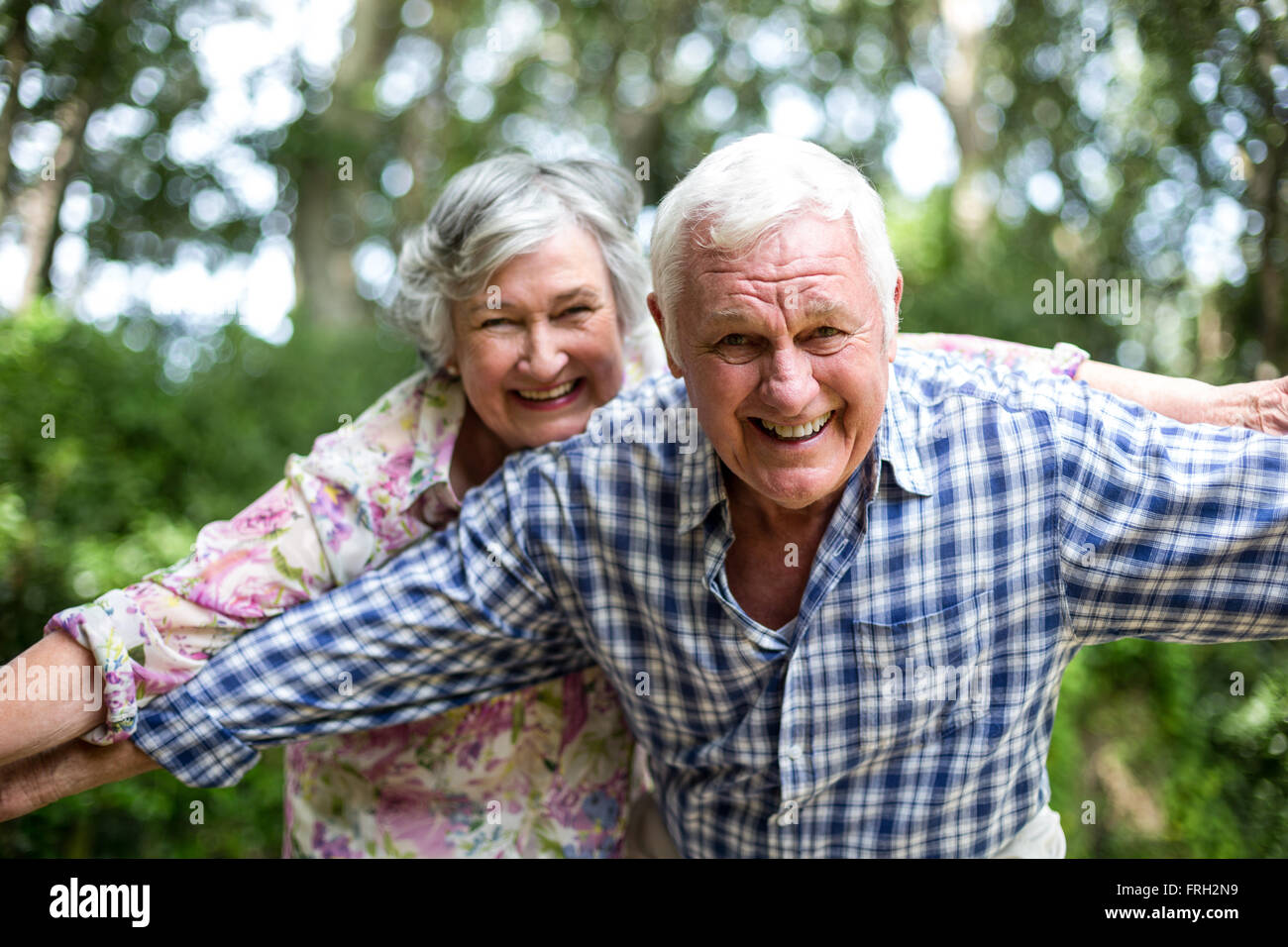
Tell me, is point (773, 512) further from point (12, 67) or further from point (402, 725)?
point (12, 67)

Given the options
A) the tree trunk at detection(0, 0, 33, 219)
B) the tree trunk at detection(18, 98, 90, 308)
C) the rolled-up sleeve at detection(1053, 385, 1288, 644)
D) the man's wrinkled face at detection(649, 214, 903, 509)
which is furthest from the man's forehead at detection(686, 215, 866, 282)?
the tree trunk at detection(18, 98, 90, 308)

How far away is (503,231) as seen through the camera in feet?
7.26

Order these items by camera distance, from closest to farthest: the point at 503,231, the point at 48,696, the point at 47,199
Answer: the point at 48,696
the point at 503,231
the point at 47,199

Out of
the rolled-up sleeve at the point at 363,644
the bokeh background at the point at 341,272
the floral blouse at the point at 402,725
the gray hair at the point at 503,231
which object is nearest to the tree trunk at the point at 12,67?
the bokeh background at the point at 341,272

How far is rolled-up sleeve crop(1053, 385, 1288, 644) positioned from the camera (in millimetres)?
1753

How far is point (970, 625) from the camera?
1896 mm

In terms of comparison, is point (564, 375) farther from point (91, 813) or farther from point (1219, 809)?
point (1219, 809)

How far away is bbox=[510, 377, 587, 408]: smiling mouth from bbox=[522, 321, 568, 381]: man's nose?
0.05 meters

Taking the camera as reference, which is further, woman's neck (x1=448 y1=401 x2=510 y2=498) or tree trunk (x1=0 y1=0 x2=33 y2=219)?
tree trunk (x1=0 y1=0 x2=33 y2=219)

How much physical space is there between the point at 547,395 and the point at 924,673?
98 centimetres

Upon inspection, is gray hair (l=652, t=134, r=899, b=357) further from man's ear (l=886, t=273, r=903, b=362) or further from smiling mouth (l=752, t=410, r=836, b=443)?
smiling mouth (l=752, t=410, r=836, b=443)

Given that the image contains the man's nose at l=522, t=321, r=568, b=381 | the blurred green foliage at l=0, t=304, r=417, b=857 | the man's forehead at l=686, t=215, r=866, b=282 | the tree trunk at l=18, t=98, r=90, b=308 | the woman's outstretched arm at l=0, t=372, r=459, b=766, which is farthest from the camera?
the tree trunk at l=18, t=98, r=90, b=308

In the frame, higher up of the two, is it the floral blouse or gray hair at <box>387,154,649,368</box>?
gray hair at <box>387,154,649,368</box>

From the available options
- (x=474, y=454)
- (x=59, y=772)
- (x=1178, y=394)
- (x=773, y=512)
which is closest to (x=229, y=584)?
(x=59, y=772)
